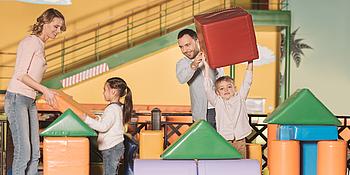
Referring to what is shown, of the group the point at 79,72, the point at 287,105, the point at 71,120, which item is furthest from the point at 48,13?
the point at 79,72

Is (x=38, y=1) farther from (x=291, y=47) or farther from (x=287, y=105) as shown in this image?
(x=287, y=105)

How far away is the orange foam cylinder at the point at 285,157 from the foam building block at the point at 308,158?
0.53 ft

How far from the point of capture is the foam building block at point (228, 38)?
3463 mm

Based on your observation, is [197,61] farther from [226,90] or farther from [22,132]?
[22,132]

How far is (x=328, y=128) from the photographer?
10.5 ft

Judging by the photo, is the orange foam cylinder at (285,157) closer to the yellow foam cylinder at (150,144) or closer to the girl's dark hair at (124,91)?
the yellow foam cylinder at (150,144)

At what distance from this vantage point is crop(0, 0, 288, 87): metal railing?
29.8 feet

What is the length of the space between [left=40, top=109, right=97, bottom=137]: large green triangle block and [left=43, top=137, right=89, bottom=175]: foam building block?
4 cm

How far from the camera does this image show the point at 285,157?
308 centimetres

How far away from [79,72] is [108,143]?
4.68m

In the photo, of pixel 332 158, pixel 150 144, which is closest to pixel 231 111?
pixel 150 144

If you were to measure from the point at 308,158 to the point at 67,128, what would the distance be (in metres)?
1.26

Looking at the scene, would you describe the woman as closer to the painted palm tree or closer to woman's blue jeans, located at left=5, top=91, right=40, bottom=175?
woman's blue jeans, located at left=5, top=91, right=40, bottom=175

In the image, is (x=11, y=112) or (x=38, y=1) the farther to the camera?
(x=38, y=1)
